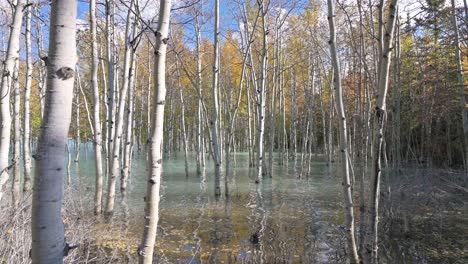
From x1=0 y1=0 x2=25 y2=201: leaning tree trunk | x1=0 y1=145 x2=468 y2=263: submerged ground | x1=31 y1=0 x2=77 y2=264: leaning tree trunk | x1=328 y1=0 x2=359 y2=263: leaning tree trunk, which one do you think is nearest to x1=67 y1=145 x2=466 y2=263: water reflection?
x1=0 y1=145 x2=468 y2=263: submerged ground

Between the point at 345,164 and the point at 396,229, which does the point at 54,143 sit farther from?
the point at 396,229

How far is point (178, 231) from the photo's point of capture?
22.8 feet

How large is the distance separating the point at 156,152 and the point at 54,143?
1.06 meters

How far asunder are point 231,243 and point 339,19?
12501 mm

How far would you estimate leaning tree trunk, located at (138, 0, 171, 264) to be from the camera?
276cm

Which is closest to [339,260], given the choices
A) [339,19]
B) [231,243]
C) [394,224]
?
[231,243]

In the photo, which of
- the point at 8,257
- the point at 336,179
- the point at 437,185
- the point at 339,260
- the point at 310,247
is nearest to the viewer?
the point at 8,257

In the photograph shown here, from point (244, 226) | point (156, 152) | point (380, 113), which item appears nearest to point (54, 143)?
point (156, 152)

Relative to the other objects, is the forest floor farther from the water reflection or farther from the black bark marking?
the black bark marking

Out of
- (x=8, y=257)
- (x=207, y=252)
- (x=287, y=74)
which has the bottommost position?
(x=207, y=252)

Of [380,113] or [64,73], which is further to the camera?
[380,113]

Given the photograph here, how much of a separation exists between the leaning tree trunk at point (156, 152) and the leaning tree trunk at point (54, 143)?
906 mm

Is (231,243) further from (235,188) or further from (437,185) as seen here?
(235,188)

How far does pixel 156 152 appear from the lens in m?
2.87
